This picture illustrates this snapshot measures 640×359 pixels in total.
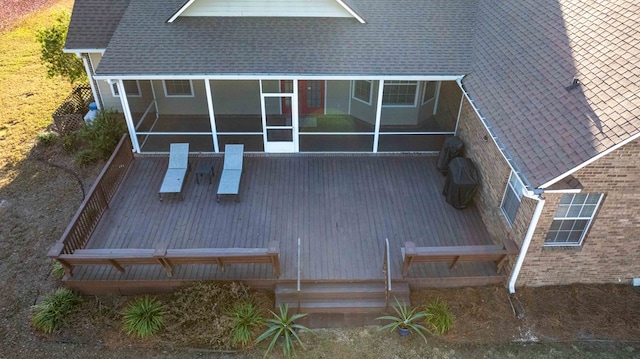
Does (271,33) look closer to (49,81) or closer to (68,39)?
(68,39)

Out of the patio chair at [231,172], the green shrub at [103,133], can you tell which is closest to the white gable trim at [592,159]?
the patio chair at [231,172]

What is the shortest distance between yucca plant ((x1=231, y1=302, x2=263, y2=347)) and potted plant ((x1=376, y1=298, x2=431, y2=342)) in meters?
2.47

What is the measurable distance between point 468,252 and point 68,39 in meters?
13.5

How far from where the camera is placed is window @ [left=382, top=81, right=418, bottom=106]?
13.8 m

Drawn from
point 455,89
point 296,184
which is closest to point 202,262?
point 296,184

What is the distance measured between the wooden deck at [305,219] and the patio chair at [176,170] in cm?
31

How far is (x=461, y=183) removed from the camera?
10422 millimetres

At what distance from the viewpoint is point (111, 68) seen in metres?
11.3

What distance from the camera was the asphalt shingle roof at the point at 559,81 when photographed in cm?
722

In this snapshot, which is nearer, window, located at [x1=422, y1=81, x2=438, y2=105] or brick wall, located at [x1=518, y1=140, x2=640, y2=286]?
brick wall, located at [x1=518, y1=140, x2=640, y2=286]

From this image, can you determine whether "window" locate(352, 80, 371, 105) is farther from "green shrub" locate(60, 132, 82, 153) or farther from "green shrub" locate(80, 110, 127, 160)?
"green shrub" locate(60, 132, 82, 153)

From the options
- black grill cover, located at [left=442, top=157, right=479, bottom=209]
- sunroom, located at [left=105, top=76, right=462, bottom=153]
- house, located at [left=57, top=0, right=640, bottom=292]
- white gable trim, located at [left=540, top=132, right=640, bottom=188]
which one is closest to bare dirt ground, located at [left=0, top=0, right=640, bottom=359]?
house, located at [left=57, top=0, right=640, bottom=292]

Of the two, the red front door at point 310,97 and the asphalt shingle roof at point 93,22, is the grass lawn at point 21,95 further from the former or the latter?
the red front door at point 310,97

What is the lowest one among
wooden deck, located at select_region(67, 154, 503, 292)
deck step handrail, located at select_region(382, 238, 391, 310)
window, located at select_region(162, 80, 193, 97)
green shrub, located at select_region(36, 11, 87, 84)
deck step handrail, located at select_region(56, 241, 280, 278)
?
wooden deck, located at select_region(67, 154, 503, 292)
